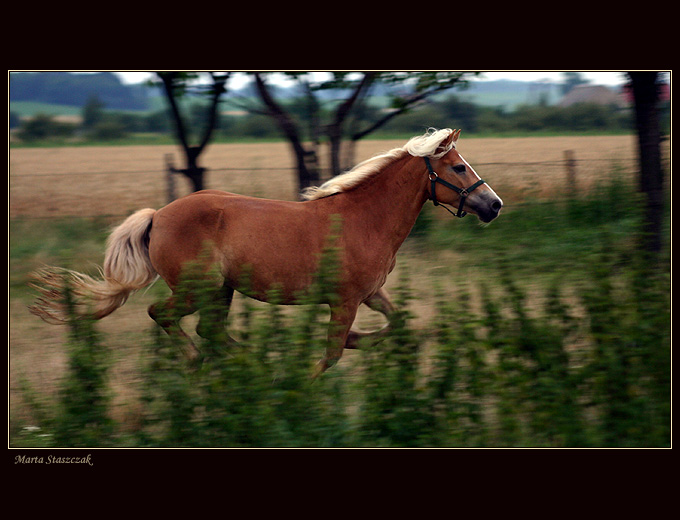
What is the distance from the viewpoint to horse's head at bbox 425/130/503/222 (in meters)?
4.57

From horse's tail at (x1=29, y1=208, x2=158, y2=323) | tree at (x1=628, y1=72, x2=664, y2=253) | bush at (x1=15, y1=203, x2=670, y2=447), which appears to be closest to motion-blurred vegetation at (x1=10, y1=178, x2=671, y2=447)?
bush at (x1=15, y1=203, x2=670, y2=447)

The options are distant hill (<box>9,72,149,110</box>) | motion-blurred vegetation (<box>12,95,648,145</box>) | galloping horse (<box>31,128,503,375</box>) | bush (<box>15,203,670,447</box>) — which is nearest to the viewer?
bush (<box>15,203,670,447</box>)

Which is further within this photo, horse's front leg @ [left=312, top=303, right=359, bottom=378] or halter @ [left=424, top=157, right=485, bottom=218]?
halter @ [left=424, top=157, right=485, bottom=218]

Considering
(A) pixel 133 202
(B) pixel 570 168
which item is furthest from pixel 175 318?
(B) pixel 570 168

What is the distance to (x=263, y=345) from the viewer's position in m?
3.58

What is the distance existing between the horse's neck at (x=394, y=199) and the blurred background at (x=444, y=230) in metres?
0.58

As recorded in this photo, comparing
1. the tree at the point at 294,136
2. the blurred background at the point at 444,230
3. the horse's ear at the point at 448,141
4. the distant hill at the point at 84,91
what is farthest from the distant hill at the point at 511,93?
the distant hill at the point at 84,91

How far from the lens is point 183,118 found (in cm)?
866

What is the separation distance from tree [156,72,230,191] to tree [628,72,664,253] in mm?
4378

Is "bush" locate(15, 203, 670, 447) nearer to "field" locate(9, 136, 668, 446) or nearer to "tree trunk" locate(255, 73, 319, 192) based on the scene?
"field" locate(9, 136, 668, 446)

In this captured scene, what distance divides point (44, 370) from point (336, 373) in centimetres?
259

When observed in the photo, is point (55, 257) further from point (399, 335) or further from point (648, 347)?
point (648, 347)

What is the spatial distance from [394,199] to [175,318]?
1.76 metres

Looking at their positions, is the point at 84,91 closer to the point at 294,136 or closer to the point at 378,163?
the point at 294,136
